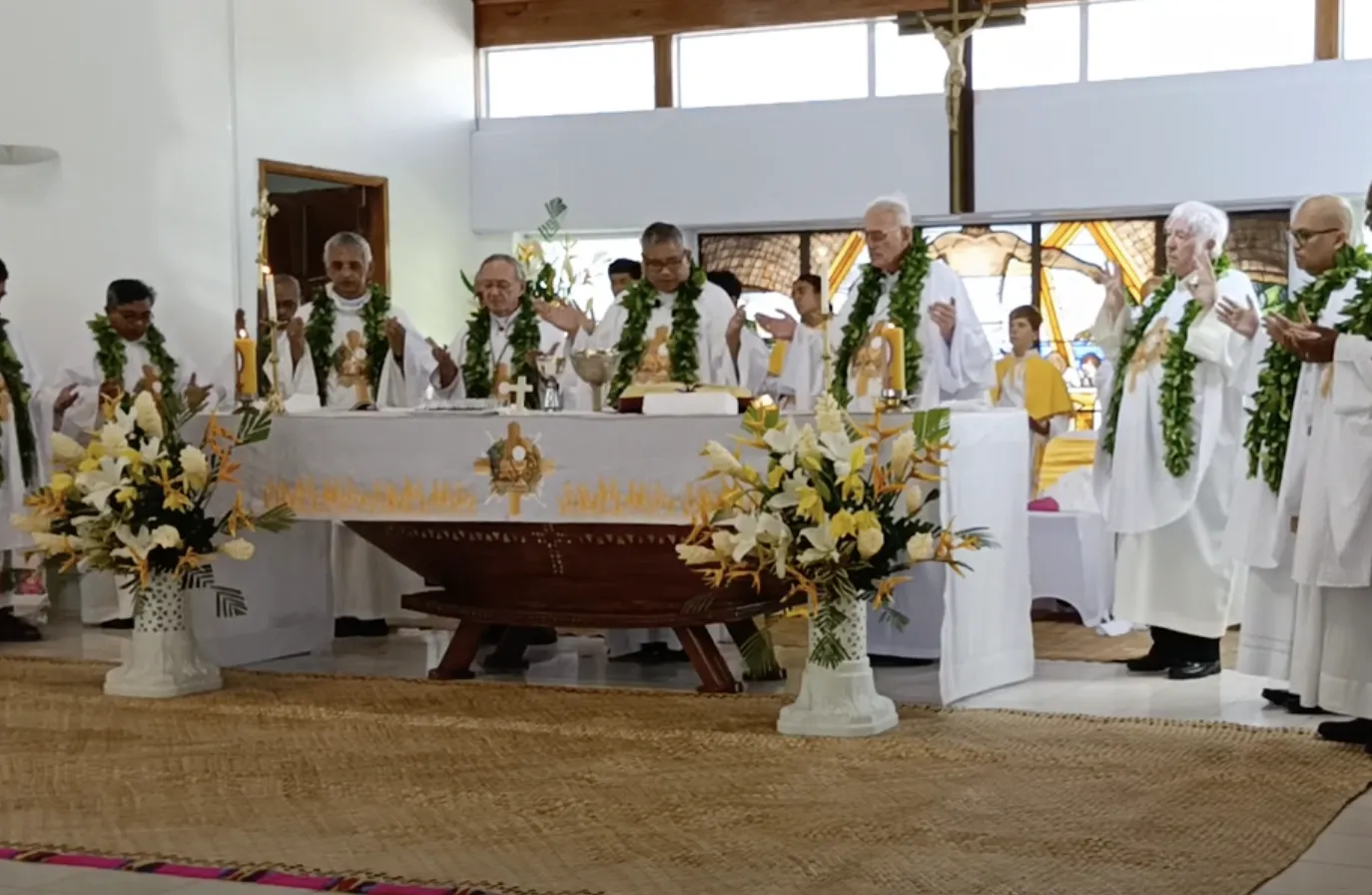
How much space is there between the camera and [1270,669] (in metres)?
6.38

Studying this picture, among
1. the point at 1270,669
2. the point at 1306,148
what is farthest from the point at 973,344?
the point at 1306,148

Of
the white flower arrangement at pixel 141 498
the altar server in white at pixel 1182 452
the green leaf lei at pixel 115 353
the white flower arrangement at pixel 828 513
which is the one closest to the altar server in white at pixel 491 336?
the white flower arrangement at pixel 141 498

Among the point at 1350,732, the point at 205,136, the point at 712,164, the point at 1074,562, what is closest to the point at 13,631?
the point at 205,136

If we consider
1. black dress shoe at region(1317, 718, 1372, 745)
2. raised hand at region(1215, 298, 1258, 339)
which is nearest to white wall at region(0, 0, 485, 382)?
raised hand at region(1215, 298, 1258, 339)

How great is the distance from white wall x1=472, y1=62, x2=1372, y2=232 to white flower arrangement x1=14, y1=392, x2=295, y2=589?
25.5ft

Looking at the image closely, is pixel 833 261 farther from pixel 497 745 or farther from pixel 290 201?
pixel 497 745

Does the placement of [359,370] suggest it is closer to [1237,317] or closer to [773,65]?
[1237,317]

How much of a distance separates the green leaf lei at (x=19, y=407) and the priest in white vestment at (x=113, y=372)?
0.29 metres

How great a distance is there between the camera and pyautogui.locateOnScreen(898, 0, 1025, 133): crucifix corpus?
42.4ft

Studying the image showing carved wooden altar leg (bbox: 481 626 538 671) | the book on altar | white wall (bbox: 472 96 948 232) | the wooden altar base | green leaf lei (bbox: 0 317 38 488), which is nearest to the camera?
the book on altar

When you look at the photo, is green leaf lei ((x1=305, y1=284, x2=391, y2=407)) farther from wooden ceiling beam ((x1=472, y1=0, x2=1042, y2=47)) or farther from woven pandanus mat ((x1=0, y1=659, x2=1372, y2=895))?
wooden ceiling beam ((x1=472, y1=0, x2=1042, y2=47))

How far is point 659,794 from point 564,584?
2.07 metres

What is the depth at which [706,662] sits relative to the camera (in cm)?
682

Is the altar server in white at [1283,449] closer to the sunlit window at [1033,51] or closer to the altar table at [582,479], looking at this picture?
the altar table at [582,479]
